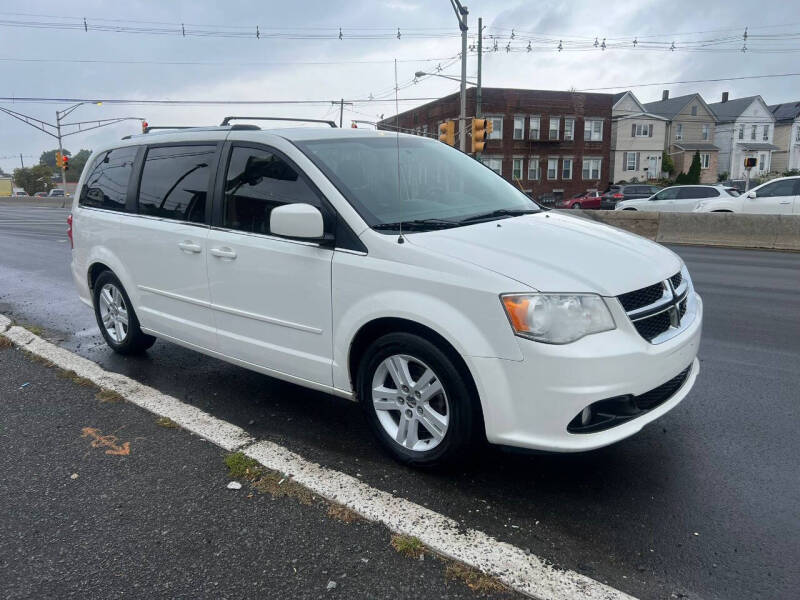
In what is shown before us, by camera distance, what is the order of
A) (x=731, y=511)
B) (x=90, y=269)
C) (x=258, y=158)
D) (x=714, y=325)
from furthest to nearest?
(x=714, y=325) < (x=90, y=269) < (x=258, y=158) < (x=731, y=511)

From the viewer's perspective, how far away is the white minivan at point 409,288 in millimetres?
2924

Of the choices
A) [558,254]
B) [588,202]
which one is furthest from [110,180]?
[588,202]

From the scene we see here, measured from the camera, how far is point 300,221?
347cm

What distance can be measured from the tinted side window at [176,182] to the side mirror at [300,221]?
1.10 metres

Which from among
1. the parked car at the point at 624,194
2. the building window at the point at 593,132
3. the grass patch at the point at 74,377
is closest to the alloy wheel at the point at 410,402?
the grass patch at the point at 74,377

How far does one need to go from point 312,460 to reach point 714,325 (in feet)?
16.1

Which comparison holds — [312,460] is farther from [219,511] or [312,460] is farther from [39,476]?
[39,476]

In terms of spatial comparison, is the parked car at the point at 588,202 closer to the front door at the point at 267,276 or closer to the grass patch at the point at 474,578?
the front door at the point at 267,276

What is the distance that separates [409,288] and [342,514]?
111cm

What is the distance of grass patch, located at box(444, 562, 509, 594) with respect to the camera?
2.46 metres

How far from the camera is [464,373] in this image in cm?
310

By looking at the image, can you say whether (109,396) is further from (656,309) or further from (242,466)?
(656,309)

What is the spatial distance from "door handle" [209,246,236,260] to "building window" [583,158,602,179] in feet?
174

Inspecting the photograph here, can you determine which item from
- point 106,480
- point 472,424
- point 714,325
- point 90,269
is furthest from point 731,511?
point 90,269
